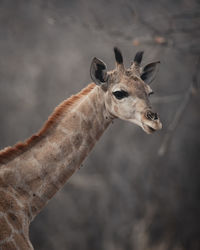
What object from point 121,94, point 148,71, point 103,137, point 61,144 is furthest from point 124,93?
point 103,137

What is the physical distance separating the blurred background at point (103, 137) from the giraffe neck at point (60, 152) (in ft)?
19.7

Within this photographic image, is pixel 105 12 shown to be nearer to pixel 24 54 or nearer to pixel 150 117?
pixel 24 54

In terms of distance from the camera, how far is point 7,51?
10.2m

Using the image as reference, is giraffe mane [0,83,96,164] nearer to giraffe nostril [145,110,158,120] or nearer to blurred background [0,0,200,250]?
giraffe nostril [145,110,158,120]

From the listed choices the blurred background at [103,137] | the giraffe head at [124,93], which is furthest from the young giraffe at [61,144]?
the blurred background at [103,137]

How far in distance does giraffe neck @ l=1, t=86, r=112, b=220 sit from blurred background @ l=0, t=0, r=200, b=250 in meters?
6.02

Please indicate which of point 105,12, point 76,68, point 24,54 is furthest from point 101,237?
point 105,12

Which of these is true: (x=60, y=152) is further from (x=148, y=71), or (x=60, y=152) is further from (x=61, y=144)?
(x=148, y=71)

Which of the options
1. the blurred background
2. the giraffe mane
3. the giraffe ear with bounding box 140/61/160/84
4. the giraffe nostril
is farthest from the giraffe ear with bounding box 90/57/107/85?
the blurred background

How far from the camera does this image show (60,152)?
11.4 ft

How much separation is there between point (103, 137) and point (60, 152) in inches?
306

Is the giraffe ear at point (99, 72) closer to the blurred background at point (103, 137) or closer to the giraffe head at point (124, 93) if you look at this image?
the giraffe head at point (124, 93)

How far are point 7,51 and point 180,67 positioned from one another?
7.04 m

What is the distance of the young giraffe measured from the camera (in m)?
3.06
